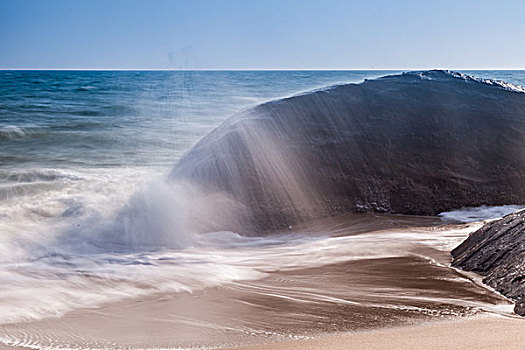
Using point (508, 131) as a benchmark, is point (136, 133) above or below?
above

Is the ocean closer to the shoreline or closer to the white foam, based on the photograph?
the white foam

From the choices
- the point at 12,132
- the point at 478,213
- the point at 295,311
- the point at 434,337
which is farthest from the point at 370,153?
the point at 12,132

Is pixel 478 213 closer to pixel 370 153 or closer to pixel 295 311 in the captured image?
pixel 370 153

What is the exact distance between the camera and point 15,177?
9164 mm

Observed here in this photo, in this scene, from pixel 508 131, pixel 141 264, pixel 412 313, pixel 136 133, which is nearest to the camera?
pixel 412 313

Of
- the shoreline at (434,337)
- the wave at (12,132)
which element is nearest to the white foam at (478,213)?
the shoreline at (434,337)

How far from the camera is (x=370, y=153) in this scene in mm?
5500

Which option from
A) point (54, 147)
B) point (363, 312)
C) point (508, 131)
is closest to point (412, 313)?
point (363, 312)

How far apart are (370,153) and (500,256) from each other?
229cm

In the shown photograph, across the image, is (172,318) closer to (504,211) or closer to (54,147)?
(504,211)

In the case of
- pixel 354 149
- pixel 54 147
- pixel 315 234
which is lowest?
pixel 315 234

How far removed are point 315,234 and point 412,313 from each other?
211 cm

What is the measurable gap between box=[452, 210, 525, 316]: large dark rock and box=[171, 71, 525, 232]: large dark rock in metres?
1.52

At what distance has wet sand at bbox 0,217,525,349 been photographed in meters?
2.62
